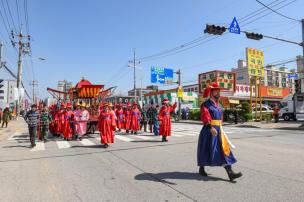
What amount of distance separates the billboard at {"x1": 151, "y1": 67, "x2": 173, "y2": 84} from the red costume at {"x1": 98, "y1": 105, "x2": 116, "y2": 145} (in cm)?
2524

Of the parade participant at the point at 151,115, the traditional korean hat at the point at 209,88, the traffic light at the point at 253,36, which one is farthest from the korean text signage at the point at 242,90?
the traditional korean hat at the point at 209,88

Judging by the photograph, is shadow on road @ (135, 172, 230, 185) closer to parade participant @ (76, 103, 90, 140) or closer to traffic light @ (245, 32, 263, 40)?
parade participant @ (76, 103, 90, 140)

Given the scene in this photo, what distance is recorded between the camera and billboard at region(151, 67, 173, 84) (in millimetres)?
36219

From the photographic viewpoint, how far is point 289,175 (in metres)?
6.07

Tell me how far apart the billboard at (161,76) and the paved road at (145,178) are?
27070 millimetres

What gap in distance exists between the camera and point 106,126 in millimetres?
10898

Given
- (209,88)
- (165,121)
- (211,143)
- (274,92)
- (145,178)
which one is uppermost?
(274,92)

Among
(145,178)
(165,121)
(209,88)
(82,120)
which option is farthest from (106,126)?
(209,88)

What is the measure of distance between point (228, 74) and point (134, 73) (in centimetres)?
1514

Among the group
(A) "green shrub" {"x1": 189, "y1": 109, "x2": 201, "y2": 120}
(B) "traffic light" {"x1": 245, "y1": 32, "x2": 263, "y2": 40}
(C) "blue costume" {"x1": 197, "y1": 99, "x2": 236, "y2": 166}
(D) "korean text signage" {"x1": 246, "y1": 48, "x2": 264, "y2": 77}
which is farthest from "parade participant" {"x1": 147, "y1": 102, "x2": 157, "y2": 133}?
(A) "green shrub" {"x1": 189, "y1": 109, "x2": 201, "y2": 120}

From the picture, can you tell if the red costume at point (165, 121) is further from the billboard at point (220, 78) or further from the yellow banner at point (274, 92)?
the yellow banner at point (274, 92)

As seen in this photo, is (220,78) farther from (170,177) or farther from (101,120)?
(170,177)

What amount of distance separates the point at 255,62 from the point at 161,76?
12.9 m

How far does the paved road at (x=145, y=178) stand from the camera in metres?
4.93
